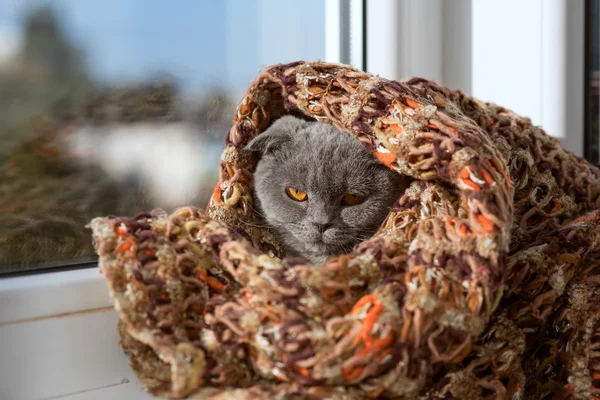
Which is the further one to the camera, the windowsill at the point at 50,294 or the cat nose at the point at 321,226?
the cat nose at the point at 321,226

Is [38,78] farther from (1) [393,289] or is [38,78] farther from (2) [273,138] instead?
(1) [393,289]

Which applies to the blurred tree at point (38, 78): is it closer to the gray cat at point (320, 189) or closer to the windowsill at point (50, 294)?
the windowsill at point (50, 294)

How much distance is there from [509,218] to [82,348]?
0.68m

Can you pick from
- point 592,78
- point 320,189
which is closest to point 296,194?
point 320,189

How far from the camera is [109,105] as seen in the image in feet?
3.37

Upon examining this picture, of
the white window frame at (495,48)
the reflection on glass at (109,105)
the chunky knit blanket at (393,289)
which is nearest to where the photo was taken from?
the chunky knit blanket at (393,289)

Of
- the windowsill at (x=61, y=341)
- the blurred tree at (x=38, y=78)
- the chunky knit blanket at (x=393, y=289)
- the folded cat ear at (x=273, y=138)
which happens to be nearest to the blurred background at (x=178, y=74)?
the blurred tree at (x=38, y=78)

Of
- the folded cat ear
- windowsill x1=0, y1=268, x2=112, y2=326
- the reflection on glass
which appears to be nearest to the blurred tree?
the reflection on glass

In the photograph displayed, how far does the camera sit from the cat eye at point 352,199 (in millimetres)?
960

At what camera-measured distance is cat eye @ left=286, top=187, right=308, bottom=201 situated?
100 cm

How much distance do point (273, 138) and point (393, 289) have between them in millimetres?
433

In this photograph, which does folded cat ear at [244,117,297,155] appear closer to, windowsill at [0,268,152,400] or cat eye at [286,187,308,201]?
cat eye at [286,187,308,201]

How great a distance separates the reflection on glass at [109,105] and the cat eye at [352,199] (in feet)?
1.21

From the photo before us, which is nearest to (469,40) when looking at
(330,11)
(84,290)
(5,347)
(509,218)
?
(330,11)
